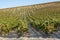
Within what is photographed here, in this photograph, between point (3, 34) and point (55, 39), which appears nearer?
point (55, 39)

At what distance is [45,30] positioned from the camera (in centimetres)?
1908

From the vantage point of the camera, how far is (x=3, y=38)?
778 inches

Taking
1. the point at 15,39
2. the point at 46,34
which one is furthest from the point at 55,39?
the point at 15,39

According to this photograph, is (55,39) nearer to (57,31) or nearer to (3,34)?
(57,31)

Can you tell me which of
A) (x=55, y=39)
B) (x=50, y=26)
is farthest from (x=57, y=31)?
(x=55, y=39)

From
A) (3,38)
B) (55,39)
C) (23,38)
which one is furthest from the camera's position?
(3,38)

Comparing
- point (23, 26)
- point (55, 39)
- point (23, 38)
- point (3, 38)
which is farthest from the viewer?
point (23, 26)

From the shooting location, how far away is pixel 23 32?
20.6 m

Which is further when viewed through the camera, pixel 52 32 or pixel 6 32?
pixel 6 32

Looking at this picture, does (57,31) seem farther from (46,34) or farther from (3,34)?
(3,34)

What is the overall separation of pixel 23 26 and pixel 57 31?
3245 mm

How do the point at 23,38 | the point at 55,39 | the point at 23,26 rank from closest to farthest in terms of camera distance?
the point at 55,39 → the point at 23,38 → the point at 23,26

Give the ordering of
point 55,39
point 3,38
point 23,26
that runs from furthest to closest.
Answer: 1. point 23,26
2. point 3,38
3. point 55,39

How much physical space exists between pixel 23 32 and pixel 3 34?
81.7 inches
